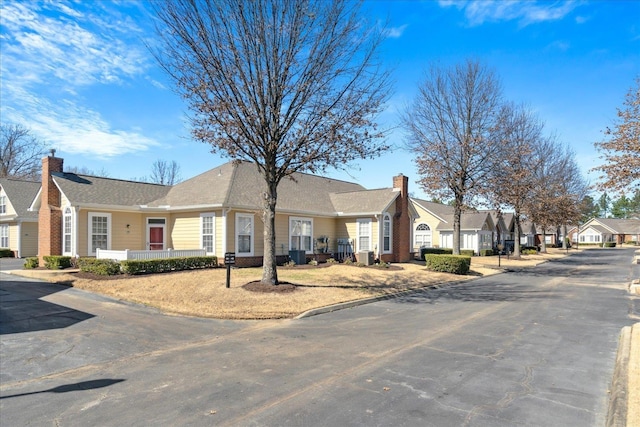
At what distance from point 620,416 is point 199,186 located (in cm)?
2170

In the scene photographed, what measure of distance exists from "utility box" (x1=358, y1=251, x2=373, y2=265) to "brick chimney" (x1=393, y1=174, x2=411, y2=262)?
12.4 ft

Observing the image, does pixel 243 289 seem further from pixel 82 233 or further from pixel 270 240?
pixel 82 233

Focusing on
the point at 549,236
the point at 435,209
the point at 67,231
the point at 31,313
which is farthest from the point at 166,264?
the point at 549,236

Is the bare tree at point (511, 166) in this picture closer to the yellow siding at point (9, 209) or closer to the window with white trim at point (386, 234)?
the window with white trim at point (386, 234)

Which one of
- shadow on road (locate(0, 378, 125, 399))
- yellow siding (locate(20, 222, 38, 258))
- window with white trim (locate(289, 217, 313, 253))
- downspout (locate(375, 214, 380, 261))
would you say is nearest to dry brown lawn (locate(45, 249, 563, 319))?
window with white trim (locate(289, 217, 313, 253))

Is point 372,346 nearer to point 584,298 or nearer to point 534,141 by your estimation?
point 584,298

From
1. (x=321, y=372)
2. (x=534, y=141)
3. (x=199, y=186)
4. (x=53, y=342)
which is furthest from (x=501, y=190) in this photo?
(x=53, y=342)

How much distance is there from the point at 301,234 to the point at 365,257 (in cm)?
401

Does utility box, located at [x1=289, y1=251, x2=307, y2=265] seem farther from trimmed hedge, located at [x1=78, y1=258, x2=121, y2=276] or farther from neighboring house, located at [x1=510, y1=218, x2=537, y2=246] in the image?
neighboring house, located at [x1=510, y1=218, x2=537, y2=246]

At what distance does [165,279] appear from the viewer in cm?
1581

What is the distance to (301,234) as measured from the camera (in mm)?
24281

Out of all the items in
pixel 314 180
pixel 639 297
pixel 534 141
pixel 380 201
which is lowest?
pixel 639 297

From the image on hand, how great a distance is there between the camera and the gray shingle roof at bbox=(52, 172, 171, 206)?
2034cm

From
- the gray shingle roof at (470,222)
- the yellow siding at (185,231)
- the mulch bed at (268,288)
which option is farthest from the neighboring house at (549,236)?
the mulch bed at (268,288)
